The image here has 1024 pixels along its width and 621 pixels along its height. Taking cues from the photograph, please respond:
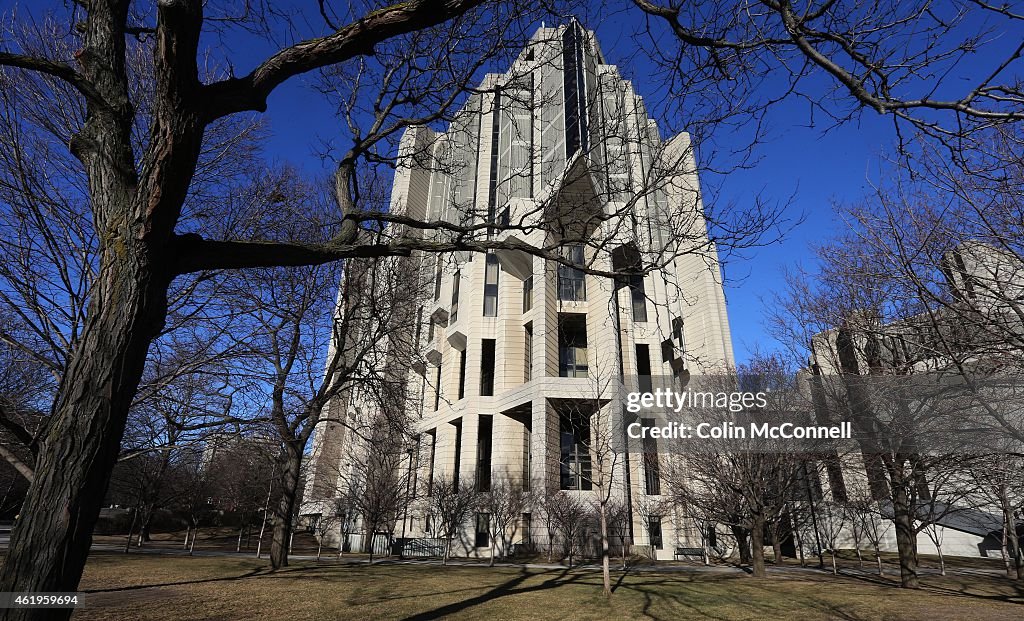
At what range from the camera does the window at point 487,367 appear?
3350 centimetres

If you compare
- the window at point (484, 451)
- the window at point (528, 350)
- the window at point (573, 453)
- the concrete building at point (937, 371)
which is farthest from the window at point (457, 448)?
the concrete building at point (937, 371)

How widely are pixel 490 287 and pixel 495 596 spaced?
963 inches

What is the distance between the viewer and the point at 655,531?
2691cm

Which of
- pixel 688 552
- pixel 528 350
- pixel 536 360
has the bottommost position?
pixel 688 552

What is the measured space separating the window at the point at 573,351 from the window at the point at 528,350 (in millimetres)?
1942

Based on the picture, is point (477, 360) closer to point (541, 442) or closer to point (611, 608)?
point (541, 442)

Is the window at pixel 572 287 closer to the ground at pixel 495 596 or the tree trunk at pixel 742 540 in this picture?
the tree trunk at pixel 742 540

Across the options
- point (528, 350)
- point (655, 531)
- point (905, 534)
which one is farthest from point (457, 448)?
point (905, 534)

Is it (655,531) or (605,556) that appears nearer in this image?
(605,556)

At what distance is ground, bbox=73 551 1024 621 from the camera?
344 inches

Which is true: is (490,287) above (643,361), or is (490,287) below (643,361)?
above

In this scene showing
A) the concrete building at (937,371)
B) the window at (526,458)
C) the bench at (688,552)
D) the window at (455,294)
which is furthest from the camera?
the window at (455,294)

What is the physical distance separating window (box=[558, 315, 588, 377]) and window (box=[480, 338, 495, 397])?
16.2 ft

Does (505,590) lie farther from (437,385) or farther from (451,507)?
(437,385)
